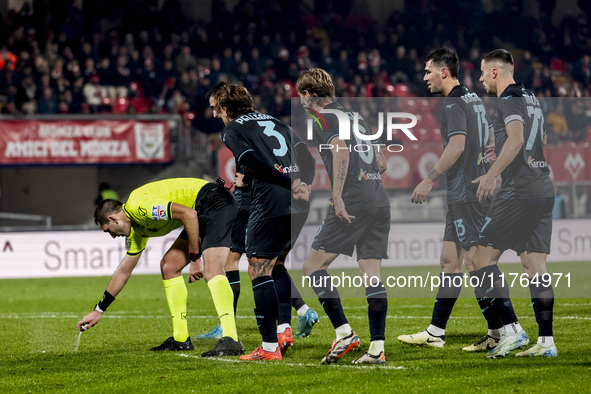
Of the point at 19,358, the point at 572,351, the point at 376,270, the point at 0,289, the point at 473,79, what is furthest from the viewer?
Result: the point at 473,79

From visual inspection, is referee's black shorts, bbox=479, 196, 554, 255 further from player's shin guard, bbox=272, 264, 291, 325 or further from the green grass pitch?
player's shin guard, bbox=272, 264, 291, 325

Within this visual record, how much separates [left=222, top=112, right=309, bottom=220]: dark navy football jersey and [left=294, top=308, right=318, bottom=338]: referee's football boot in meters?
1.62

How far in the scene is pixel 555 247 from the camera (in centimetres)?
1602

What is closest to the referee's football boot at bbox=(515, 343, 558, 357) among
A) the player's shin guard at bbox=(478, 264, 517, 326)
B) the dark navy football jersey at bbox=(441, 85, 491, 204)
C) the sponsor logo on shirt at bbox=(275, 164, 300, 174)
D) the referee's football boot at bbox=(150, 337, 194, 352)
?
the player's shin guard at bbox=(478, 264, 517, 326)

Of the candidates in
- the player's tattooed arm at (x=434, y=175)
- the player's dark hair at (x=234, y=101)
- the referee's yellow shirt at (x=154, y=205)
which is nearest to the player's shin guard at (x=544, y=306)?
the player's tattooed arm at (x=434, y=175)

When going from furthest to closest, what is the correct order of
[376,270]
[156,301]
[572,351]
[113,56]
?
[113,56] < [156,301] < [572,351] < [376,270]

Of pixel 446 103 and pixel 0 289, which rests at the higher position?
pixel 446 103

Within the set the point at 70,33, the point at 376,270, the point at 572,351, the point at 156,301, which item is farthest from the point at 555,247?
the point at 70,33

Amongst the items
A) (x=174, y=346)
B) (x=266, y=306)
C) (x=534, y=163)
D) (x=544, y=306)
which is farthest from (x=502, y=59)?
(x=174, y=346)

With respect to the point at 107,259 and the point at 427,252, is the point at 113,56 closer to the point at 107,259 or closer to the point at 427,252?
the point at 107,259

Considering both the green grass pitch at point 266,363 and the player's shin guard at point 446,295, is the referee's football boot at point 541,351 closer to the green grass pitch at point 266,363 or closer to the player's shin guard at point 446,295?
the green grass pitch at point 266,363

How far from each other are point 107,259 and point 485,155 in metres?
11.2

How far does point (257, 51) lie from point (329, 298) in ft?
60.5

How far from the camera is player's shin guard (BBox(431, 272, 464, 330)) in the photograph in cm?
714
